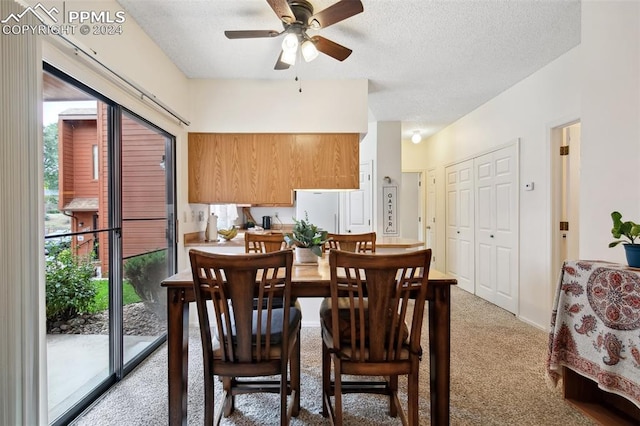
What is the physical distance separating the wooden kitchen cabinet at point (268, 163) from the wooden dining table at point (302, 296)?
202 centimetres

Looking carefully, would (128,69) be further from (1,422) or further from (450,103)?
(450,103)

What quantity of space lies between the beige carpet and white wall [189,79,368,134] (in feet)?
7.59

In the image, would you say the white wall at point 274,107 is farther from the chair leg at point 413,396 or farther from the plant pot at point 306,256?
the chair leg at point 413,396

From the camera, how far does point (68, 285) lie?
1.89 metres

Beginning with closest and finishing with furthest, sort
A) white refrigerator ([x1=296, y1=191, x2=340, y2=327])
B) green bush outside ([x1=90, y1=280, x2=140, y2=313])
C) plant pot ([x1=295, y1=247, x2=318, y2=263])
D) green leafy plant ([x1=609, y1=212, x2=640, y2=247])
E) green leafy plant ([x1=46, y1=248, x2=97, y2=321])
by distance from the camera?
green leafy plant ([x1=609, y1=212, x2=640, y2=247]), green leafy plant ([x1=46, y1=248, x2=97, y2=321]), plant pot ([x1=295, y1=247, x2=318, y2=263]), green bush outside ([x1=90, y1=280, x2=140, y2=313]), white refrigerator ([x1=296, y1=191, x2=340, y2=327])

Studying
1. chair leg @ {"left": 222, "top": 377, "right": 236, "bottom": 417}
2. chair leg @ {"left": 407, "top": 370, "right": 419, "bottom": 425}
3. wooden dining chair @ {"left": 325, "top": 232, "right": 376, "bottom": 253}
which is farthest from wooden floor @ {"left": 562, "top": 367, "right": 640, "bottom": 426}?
chair leg @ {"left": 222, "top": 377, "right": 236, "bottom": 417}

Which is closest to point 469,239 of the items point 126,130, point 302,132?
point 302,132

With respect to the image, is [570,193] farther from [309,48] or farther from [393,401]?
[309,48]

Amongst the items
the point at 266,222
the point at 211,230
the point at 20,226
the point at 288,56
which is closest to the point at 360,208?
the point at 266,222

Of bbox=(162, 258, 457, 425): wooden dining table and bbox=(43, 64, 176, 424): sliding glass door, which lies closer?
bbox=(162, 258, 457, 425): wooden dining table

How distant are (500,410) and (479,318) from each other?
1808 mm

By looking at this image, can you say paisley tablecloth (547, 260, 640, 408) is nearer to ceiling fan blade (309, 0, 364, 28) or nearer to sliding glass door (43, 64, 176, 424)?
ceiling fan blade (309, 0, 364, 28)

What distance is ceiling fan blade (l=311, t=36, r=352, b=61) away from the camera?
7.28 feet

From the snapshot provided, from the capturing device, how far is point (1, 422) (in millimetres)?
1300
